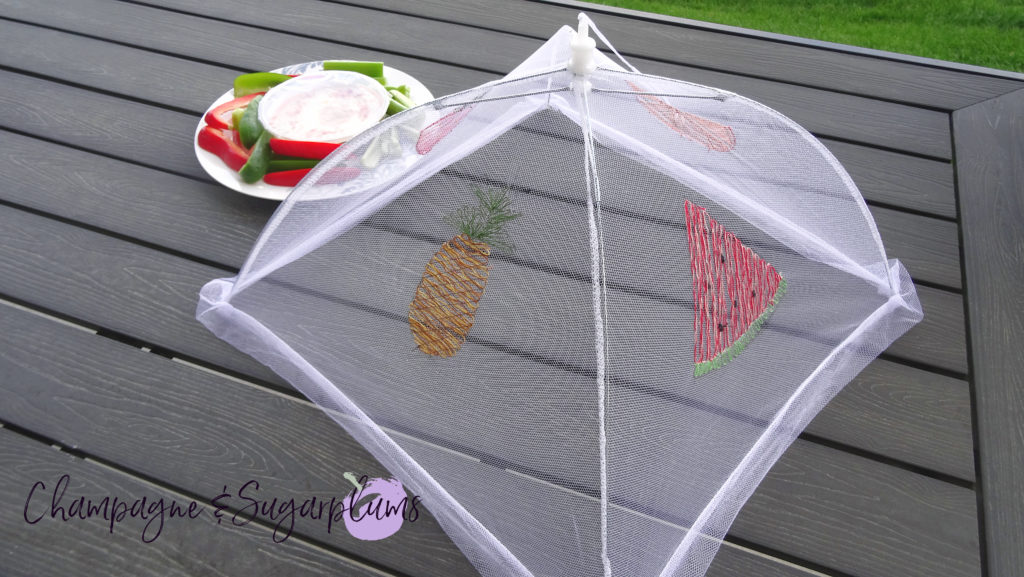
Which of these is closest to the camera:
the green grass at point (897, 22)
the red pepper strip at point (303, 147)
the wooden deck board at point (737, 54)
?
the red pepper strip at point (303, 147)

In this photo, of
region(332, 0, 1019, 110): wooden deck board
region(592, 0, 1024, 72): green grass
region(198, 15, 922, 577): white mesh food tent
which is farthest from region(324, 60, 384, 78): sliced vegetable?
region(592, 0, 1024, 72): green grass

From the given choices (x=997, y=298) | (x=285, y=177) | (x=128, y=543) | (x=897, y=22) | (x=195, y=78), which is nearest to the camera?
(x=128, y=543)

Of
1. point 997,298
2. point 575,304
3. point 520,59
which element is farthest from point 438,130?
point 997,298

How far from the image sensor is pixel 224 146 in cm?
133

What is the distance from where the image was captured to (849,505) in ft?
3.04

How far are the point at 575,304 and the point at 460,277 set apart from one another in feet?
0.51

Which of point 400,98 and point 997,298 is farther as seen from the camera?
point 400,98

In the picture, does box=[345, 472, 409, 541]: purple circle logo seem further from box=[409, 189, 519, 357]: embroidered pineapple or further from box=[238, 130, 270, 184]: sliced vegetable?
box=[238, 130, 270, 184]: sliced vegetable

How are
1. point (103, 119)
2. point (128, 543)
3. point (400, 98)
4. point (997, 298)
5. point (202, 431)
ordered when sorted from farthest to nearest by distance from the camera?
point (103, 119)
point (400, 98)
point (997, 298)
point (202, 431)
point (128, 543)

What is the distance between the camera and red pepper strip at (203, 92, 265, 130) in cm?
137

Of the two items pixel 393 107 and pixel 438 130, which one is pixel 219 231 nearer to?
pixel 393 107

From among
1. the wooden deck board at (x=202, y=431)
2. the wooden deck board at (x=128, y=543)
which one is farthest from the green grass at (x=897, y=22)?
the wooden deck board at (x=128, y=543)

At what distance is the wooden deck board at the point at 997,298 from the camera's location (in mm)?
930

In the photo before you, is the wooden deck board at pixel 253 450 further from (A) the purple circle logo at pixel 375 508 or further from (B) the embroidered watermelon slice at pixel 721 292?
(B) the embroidered watermelon slice at pixel 721 292
